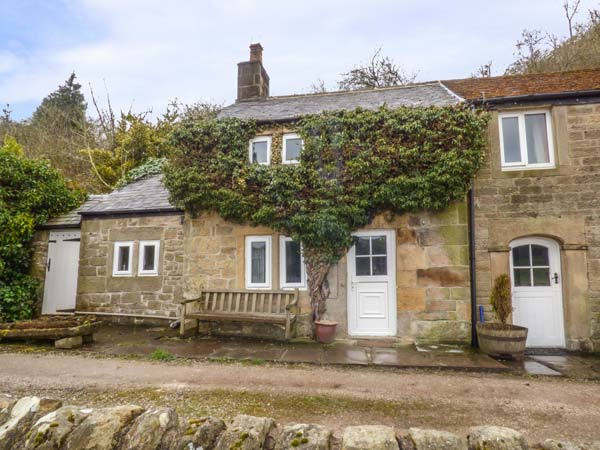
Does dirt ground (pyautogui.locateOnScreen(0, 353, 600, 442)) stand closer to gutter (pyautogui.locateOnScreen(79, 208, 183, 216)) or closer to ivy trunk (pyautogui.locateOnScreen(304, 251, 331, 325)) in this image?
ivy trunk (pyautogui.locateOnScreen(304, 251, 331, 325))

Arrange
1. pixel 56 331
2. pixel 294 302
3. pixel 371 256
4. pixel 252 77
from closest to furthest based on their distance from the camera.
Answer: pixel 56 331 → pixel 294 302 → pixel 371 256 → pixel 252 77

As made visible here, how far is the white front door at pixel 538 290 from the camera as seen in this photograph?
7.14 metres

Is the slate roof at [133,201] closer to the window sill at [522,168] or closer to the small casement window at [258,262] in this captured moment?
the small casement window at [258,262]

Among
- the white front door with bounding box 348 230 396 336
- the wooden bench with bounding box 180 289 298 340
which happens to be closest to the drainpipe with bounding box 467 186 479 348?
the white front door with bounding box 348 230 396 336

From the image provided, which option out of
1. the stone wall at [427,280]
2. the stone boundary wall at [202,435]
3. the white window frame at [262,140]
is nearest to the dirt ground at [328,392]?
the stone boundary wall at [202,435]

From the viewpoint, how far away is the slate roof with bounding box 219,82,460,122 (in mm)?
8844

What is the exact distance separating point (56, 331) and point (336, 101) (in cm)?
866

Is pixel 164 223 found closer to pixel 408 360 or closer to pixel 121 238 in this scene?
pixel 121 238

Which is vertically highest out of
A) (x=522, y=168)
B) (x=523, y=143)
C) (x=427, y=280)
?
(x=523, y=143)


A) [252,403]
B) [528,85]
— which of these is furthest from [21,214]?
[528,85]

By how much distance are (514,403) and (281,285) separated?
194 inches

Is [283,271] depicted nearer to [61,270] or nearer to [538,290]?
[538,290]

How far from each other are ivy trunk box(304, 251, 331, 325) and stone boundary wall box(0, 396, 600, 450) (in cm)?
484

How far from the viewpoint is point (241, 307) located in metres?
7.80
